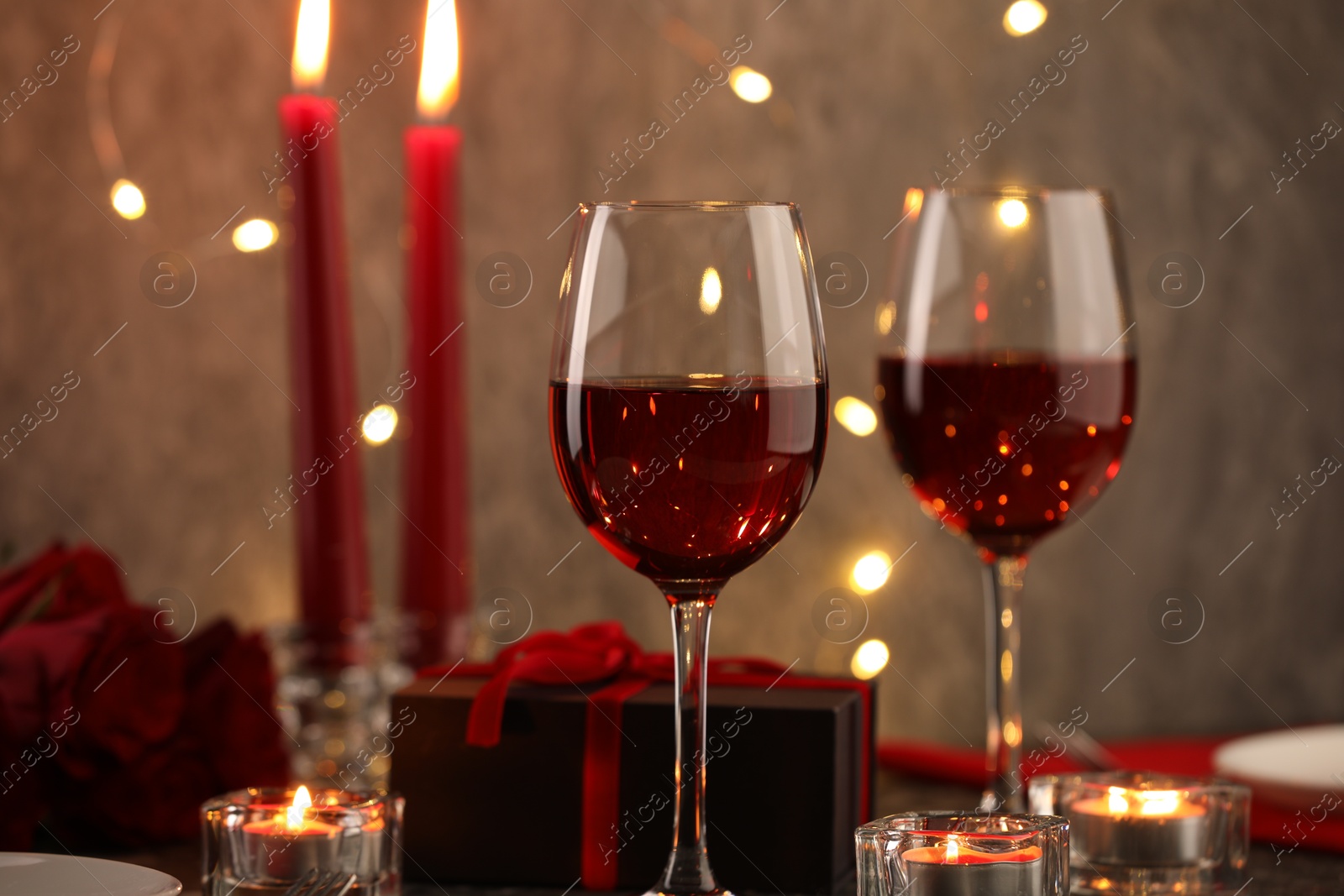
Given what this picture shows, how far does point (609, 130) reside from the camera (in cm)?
129

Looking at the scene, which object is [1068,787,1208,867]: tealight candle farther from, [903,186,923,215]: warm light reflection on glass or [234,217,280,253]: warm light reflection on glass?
[234,217,280,253]: warm light reflection on glass

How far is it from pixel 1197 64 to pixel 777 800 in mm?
951

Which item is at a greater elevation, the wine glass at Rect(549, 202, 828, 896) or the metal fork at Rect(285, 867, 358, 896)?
the wine glass at Rect(549, 202, 828, 896)

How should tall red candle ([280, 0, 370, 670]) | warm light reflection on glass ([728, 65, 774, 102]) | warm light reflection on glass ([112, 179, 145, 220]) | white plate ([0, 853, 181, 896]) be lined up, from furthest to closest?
warm light reflection on glass ([728, 65, 774, 102]), warm light reflection on glass ([112, 179, 145, 220]), tall red candle ([280, 0, 370, 670]), white plate ([0, 853, 181, 896])

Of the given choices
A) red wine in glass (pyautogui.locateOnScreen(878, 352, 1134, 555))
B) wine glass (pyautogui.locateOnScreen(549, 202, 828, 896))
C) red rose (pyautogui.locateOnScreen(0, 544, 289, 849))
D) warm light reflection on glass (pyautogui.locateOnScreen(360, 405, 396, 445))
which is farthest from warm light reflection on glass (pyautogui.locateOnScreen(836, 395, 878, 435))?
wine glass (pyautogui.locateOnScreen(549, 202, 828, 896))

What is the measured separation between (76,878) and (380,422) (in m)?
0.66

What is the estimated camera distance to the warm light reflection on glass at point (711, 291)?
63cm

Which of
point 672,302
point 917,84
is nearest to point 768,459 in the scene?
point 672,302

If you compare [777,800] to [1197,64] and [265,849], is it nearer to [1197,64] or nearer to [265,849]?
[265,849]

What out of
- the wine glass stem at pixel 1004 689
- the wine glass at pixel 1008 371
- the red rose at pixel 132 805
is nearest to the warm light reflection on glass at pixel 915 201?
the wine glass at pixel 1008 371

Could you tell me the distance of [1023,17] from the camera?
135 centimetres

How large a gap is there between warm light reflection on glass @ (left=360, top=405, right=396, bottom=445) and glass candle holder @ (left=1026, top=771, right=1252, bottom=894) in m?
0.67

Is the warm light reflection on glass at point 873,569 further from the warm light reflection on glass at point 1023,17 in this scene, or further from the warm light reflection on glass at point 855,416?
the warm light reflection on glass at point 1023,17

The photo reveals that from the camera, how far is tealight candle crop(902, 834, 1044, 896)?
588mm
